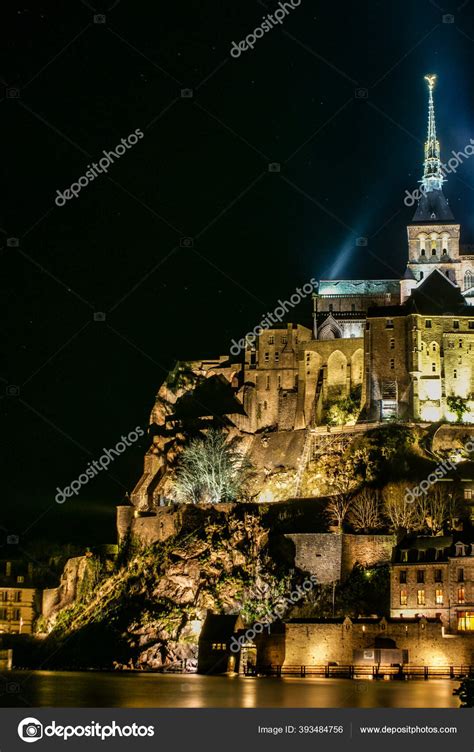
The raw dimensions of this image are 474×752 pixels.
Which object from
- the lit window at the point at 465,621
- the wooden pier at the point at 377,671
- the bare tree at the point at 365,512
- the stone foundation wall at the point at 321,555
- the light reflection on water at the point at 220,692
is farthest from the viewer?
the bare tree at the point at 365,512

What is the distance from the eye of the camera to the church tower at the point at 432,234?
11131cm

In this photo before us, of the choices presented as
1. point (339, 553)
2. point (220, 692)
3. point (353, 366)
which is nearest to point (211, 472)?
point (353, 366)

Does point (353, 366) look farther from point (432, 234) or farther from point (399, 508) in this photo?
point (399, 508)

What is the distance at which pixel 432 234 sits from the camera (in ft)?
371

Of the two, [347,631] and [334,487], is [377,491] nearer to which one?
[334,487]

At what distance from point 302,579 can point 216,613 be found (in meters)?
5.58

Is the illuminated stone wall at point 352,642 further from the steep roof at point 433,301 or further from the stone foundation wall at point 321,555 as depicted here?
the steep roof at point 433,301

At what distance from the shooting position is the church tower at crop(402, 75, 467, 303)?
111 meters

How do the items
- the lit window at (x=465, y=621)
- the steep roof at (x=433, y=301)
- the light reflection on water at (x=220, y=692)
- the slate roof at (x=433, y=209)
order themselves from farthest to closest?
the slate roof at (x=433, y=209), the steep roof at (x=433, y=301), the lit window at (x=465, y=621), the light reflection on water at (x=220, y=692)

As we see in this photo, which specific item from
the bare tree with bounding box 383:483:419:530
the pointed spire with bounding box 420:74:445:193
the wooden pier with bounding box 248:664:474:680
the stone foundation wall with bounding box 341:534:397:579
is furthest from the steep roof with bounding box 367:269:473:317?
the wooden pier with bounding box 248:664:474:680

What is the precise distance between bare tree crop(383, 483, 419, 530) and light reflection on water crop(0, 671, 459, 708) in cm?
1719

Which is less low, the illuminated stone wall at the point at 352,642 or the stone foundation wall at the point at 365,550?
the stone foundation wall at the point at 365,550

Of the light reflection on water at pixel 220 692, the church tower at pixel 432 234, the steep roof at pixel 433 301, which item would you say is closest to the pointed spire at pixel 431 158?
the church tower at pixel 432 234

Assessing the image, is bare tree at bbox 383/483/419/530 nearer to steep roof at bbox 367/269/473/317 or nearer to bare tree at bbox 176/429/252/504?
bare tree at bbox 176/429/252/504
